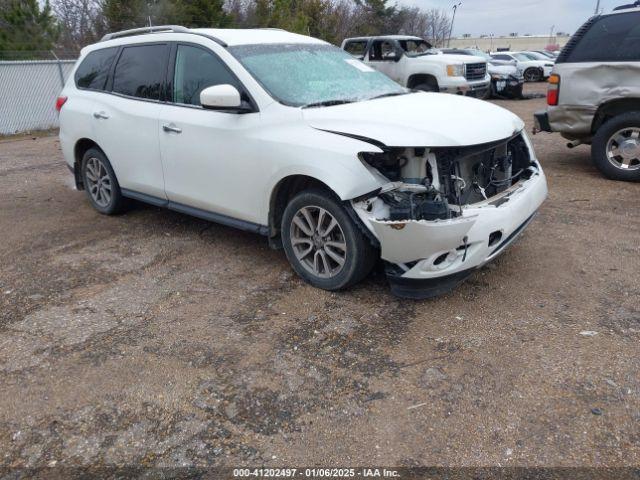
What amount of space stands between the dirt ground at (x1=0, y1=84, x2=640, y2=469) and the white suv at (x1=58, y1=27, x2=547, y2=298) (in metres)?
0.43

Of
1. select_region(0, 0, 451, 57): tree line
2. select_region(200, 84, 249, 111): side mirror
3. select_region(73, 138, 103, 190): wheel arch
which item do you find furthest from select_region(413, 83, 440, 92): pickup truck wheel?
select_region(200, 84, 249, 111): side mirror

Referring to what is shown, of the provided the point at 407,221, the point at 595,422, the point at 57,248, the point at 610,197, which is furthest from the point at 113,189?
the point at 610,197

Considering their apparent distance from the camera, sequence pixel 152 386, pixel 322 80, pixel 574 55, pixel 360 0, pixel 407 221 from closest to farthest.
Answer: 1. pixel 152 386
2. pixel 407 221
3. pixel 322 80
4. pixel 574 55
5. pixel 360 0

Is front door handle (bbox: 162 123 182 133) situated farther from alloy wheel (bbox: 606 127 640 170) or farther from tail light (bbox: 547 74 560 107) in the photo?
alloy wheel (bbox: 606 127 640 170)

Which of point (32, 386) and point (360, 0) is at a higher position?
point (360, 0)

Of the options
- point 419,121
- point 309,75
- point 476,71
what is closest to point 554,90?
point 309,75

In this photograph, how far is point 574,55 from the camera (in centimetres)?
696

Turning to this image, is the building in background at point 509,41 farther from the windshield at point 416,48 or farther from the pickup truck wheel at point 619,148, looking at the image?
the pickup truck wheel at point 619,148

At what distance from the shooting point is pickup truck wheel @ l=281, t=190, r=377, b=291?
3.80m

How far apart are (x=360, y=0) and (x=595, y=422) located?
50.9 meters

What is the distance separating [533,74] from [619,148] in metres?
22.6

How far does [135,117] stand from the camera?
518 centimetres

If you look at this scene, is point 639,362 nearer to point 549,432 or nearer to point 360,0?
point 549,432

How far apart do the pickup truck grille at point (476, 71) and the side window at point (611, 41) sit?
28.0 feet
